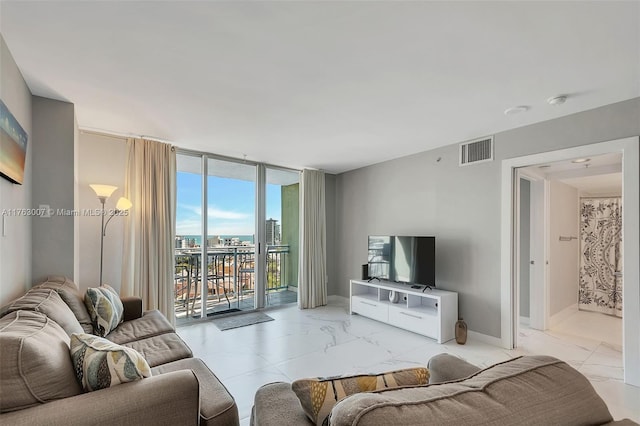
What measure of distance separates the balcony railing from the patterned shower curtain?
5043 millimetres

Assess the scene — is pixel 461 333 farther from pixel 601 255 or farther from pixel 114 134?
pixel 114 134

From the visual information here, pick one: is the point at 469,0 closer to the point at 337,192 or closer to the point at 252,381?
the point at 252,381

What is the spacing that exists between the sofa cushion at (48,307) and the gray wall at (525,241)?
16.4ft

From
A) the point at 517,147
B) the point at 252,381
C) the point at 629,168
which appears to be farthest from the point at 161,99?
the point at 629,168

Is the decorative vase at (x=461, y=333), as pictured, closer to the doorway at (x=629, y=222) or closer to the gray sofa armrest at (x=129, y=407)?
the doorway at (x=629, y=222)

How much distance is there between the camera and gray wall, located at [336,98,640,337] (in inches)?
108

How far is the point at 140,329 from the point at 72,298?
541 millimetres

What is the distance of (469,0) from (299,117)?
175 centimetres

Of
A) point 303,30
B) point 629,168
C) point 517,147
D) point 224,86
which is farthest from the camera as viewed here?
Result: point 517,147

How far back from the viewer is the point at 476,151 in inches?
140

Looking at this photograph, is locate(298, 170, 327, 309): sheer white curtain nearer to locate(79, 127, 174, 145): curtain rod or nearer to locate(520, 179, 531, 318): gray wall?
locate(79, 127, 174, 145): curtain rod

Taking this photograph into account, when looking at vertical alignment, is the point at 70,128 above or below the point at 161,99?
below

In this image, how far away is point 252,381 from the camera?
8.26 ft

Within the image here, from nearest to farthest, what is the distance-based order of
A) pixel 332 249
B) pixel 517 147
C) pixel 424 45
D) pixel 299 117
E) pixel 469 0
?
pixel 469 0 < pixel 424 45 < pixel 299 117 < pixel 517 147 < pixel 332 249
